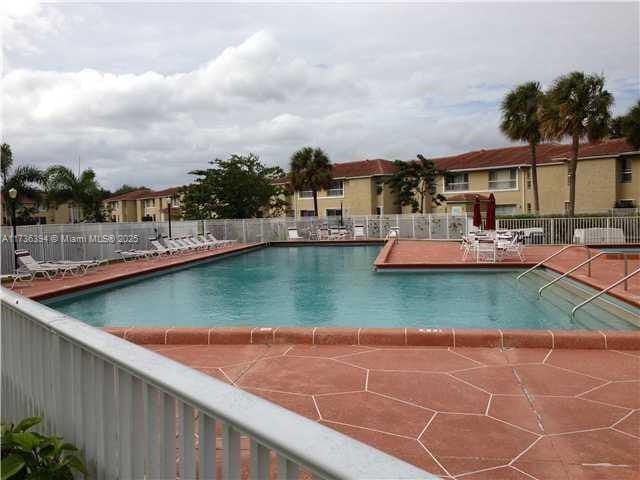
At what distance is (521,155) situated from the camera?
124 ft

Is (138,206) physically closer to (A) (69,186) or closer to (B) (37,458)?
(A) (69,186)

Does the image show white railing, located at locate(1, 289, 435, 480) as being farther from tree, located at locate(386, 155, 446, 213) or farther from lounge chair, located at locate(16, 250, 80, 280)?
tree, located at locate(386, 155, 446, 213)

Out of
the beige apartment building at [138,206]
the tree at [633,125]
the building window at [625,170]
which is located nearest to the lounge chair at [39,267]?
the tree at [633,125]

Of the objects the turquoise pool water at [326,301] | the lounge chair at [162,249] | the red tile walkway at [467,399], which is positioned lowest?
the turquoise pool water at [326,301]

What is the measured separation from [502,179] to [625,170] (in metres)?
8.01

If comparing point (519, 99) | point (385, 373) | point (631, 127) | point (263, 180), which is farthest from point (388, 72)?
point (263, 180)

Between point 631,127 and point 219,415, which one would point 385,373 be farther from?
point 631,127

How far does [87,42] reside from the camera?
6582 mm

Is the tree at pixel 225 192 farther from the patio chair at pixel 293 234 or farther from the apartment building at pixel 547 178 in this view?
the apartment building at pixel 547 178

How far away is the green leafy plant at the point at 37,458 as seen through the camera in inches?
75.5

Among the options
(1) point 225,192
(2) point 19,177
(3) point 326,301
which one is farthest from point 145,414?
(1) point 225,192

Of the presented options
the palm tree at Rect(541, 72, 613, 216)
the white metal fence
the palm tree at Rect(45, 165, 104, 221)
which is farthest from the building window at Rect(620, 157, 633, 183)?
the palm tree at Rect(45, 165, 104, 221)

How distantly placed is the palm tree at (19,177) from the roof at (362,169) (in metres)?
19.6

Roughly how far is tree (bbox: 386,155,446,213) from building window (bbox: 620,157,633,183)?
11.4m
